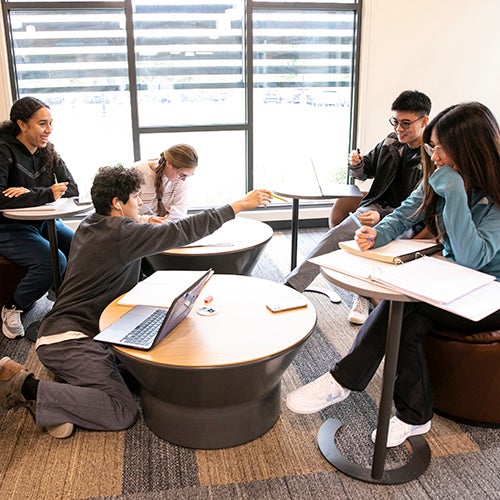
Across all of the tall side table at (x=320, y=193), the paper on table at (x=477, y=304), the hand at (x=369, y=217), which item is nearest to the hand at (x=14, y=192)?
the tall side table at (x=320, y=193)

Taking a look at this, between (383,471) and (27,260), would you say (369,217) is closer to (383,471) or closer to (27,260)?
(383,471)

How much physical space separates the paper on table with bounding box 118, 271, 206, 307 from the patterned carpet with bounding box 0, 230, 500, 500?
0.49 meters

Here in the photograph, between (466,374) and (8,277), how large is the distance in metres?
2.43

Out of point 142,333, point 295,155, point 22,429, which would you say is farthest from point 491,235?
point 295,155

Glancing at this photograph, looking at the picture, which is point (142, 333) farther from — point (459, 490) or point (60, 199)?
point (60, 199)

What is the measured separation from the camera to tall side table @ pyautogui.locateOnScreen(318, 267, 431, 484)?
63.6 inches

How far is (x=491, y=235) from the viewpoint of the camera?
1.82 meters

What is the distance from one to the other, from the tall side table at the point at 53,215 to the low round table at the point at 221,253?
472mm

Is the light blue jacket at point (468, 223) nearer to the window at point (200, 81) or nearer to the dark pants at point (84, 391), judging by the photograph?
the dark pants at point (84, 391)

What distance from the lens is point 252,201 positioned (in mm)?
2240

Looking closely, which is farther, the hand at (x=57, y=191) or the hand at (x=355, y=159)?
the hand at (x=355, y=159)

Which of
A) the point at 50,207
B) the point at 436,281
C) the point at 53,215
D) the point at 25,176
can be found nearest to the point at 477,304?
the point at 436,281

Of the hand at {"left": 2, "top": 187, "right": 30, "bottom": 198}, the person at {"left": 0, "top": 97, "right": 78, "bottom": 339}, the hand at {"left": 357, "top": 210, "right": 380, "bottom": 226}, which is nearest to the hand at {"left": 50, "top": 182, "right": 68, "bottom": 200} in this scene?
the person at {"left": 0, "top": 97, "right": 78, "bottom": 339}

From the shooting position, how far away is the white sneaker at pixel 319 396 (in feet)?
6.62
